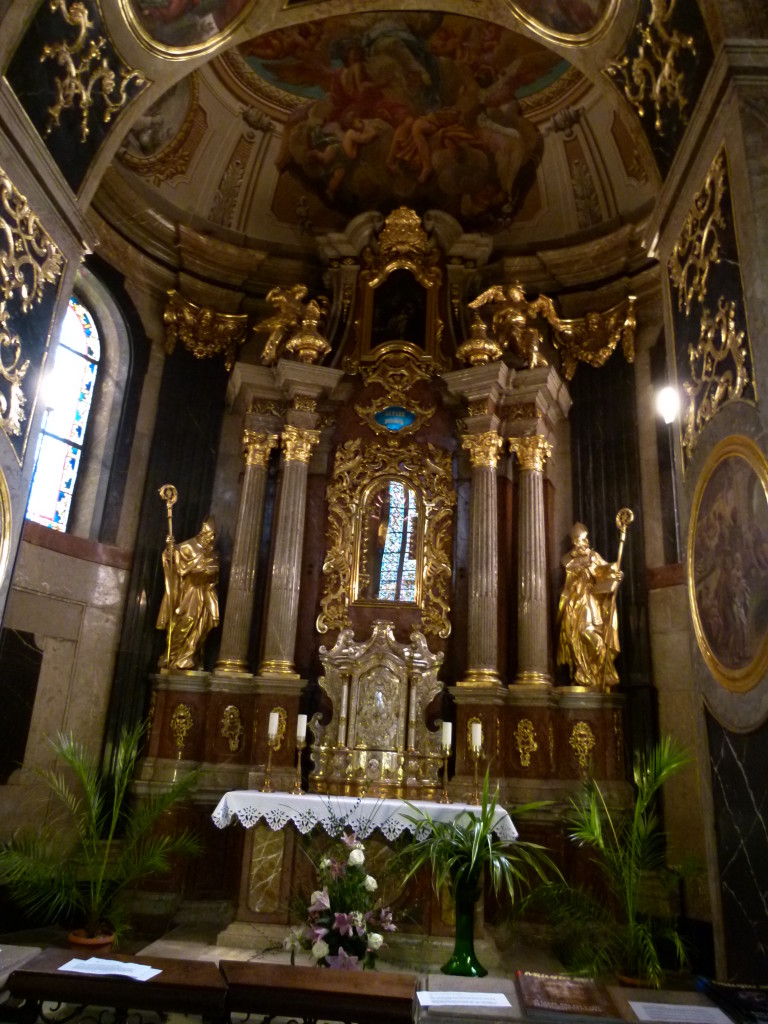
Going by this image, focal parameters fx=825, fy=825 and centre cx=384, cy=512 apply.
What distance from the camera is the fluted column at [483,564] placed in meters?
9.78

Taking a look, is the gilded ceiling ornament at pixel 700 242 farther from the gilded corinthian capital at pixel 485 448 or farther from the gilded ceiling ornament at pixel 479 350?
the gilded ceiling ornament at pixel 479 350

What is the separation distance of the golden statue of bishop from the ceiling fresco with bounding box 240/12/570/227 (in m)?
6.09

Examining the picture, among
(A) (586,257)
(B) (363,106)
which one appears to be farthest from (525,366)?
(B) (363,106)

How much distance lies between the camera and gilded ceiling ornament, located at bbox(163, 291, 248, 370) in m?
11.8

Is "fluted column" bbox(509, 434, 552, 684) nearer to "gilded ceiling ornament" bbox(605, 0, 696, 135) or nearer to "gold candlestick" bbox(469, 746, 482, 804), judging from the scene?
"gold candlestick" bbox(469, 746, 482, 804)

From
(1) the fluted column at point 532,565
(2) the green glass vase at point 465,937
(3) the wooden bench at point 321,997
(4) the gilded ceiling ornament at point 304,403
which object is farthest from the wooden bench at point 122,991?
(4) the gilded ceiling ornament at point 304,403

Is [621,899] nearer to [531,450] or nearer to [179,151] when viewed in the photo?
[531,450]

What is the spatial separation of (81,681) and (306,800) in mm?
3312

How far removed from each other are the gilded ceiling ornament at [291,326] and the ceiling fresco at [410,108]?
2.33m

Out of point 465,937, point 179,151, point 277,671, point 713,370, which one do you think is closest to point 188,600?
point 277,671

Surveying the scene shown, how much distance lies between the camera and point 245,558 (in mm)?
10508

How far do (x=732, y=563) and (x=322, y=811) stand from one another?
4781 millimetres

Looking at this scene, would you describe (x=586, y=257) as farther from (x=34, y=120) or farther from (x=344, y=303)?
(x=34, y=120)

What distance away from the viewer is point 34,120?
21.5 feet
